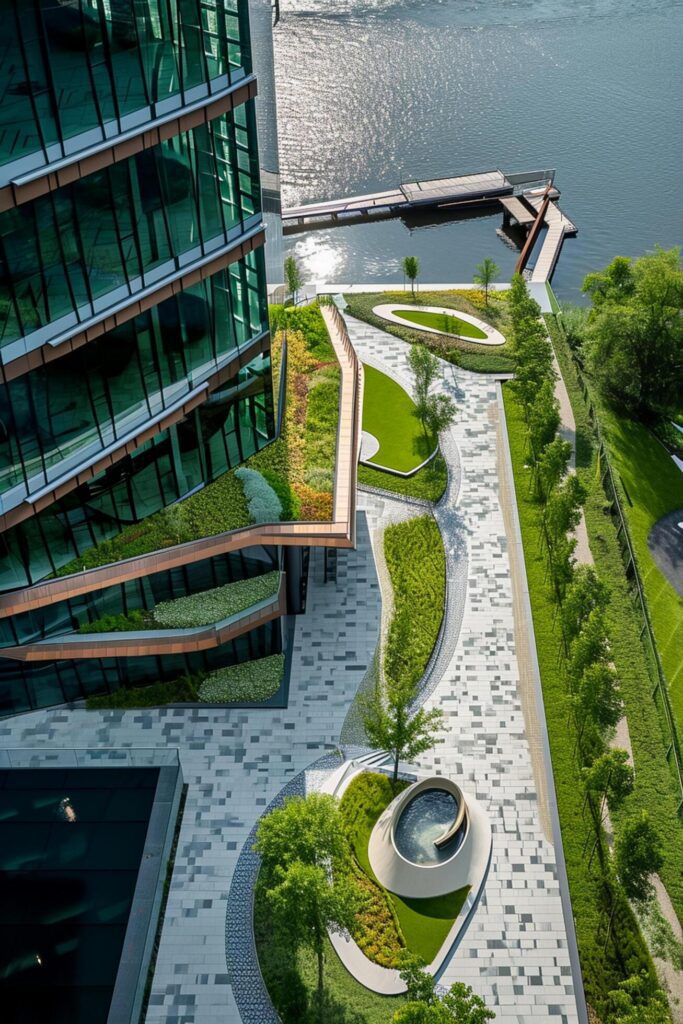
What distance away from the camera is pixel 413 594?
1449 inches

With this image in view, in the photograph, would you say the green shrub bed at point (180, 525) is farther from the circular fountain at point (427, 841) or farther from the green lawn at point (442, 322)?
the green lawn at point (442, 322)

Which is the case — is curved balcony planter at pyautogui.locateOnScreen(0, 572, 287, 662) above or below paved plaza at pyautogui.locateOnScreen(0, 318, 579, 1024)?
above

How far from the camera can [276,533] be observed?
3250 cm

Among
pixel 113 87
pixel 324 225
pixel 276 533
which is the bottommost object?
pixel 324 225

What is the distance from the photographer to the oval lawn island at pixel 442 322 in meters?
50.7

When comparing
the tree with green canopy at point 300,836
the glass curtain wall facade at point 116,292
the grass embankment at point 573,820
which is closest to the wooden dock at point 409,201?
the grass embankment at point 573,820

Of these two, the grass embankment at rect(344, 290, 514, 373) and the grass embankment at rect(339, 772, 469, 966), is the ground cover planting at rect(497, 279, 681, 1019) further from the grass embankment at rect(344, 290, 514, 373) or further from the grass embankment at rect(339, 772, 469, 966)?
the grass embankment at rect(344, 290, 514, 373)

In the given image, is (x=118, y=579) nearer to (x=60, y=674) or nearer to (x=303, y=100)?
(x=60, y=674)

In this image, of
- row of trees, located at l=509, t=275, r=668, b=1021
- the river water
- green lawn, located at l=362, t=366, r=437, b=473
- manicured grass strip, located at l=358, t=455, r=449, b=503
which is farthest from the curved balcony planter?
the river water

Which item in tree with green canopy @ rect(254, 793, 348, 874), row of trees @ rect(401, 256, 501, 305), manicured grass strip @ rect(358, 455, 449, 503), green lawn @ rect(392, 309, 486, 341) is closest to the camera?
tree with green canopy @ rect(254, 793, 348, 874)

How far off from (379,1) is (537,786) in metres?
75.2

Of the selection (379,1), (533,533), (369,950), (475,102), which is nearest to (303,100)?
(475,102)

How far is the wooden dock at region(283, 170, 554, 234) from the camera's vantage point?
62438mm

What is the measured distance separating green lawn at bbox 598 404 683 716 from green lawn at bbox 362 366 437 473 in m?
7.86
